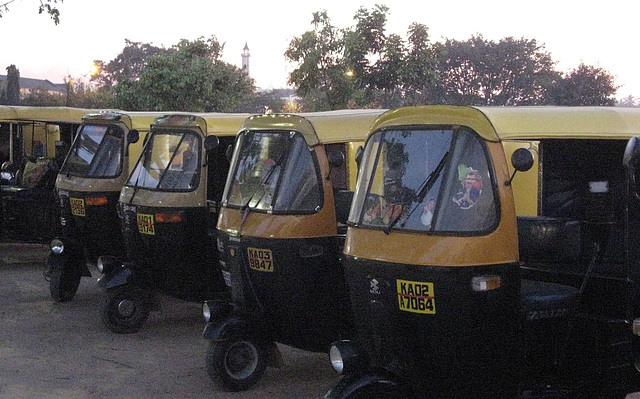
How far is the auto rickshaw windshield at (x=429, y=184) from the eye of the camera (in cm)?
493

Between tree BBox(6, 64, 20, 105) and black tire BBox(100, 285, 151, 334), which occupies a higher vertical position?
tree BBox(6, 64, 20, 105)

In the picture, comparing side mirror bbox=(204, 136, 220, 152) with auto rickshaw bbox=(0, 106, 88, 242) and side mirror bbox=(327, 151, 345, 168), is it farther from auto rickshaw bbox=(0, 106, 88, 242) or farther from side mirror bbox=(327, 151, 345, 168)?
auto rickshaw bbox=(0, 106, 88, 242)

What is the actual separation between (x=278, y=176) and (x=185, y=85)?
21537 millimetres

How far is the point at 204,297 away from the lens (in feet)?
31.0

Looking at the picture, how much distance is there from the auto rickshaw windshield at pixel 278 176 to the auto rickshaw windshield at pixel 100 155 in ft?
12.5

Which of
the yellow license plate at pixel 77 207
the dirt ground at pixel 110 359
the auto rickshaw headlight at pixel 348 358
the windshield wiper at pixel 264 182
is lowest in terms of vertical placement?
the dirt ground at pixel 110 359

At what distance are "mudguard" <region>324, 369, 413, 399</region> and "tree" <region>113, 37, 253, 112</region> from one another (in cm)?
2342

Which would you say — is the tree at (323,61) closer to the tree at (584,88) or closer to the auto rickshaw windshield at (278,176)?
the auto rickshaw windshield at (278,176)

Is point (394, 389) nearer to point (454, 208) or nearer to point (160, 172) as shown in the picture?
point (454, 208)

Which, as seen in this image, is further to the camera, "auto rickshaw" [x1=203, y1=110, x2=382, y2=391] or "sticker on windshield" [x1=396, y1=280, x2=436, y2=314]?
"auto rickshaw" [x1=203, y1=110, x2=382, y2=391]

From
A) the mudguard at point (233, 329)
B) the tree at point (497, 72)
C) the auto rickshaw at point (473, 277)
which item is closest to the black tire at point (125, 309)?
the mudguard at point (233, 329)

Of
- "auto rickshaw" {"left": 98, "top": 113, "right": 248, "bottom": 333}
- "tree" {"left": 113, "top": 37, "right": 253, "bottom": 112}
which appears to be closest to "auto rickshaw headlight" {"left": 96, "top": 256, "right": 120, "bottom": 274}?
"auto rickshaw" {"left": 98, "top": 113, "right": 248, "bottom": 333}

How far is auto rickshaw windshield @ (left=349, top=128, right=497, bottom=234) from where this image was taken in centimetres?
493

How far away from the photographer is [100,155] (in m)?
10.7
